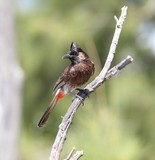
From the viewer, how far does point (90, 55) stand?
4746 millimetres

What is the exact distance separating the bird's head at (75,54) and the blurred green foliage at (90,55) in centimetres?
248

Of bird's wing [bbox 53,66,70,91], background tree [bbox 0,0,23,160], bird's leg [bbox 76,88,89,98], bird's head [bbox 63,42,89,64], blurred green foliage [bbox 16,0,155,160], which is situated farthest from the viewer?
blurred green foliage [bbox 16,0,155,160]

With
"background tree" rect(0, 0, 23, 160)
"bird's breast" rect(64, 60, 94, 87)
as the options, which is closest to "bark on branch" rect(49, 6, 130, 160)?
"bird's breast" rect(64, 60, 94, 87)

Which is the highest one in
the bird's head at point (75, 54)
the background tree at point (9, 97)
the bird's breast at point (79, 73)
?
the background tree at point (9, 97)

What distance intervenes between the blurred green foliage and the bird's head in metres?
A: 2.48

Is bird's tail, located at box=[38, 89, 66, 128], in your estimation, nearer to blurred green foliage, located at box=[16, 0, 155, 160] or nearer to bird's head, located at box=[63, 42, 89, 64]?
bird's head, located at box=[63, 42, 89, 64]

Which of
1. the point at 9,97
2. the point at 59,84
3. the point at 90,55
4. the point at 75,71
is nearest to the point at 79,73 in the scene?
the point at 75,71

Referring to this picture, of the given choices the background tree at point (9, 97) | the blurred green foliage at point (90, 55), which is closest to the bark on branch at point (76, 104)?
the background tree at point (9, 97)

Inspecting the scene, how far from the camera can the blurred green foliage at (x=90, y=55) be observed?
4840 millimetres

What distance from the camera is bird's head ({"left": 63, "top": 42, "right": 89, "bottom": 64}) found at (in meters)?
1.73

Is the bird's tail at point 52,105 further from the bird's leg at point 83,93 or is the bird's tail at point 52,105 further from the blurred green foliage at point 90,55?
the blurred green foliage at point 90,55

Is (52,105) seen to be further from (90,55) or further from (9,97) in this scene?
(90,55)

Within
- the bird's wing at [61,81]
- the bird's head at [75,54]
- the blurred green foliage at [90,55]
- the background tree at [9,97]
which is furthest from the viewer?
the blurred green foliage at [90,55]

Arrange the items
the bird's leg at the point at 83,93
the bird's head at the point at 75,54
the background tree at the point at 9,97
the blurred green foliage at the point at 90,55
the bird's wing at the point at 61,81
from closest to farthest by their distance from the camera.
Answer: the bird's head at the point at 75,54 → the bird's wing at the point at 61,81 → the bird's leg at the point at 83,93 → the background tree at the point at 9,97 → the blurred green foliage at the point at 90,55
